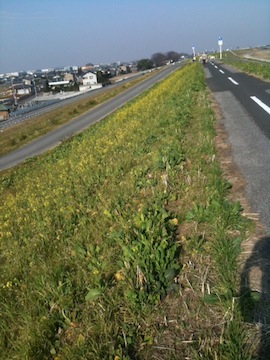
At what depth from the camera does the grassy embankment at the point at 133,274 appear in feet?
8.88

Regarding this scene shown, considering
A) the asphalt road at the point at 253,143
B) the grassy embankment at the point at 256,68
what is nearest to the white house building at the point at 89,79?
the grassy embankment at the point at 256,68

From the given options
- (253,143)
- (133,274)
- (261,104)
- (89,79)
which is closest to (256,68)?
(261,104)

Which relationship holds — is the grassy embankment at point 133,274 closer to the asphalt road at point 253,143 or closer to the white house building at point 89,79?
the asphalt road at point 253,143

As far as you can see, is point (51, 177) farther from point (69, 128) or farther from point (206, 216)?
point (69, 128)

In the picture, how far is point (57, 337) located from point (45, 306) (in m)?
0.49

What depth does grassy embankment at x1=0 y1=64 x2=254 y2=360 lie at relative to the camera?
2.71 metres

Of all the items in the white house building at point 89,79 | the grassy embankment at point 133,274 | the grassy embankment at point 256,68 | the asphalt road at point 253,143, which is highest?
the white house building at point 89,79

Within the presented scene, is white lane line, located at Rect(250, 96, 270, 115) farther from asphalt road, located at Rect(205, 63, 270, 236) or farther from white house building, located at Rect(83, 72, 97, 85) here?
white house building, located at Rect(83, 72, 97, 85)


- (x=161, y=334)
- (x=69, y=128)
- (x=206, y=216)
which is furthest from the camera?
(x=69, y=128)

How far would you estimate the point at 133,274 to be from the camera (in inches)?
128

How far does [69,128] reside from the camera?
111 ft

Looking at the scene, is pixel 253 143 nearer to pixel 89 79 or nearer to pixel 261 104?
pixel 261 104

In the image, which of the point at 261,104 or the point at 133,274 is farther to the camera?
the point at 261,104

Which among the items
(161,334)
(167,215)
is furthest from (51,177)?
(161,334)
